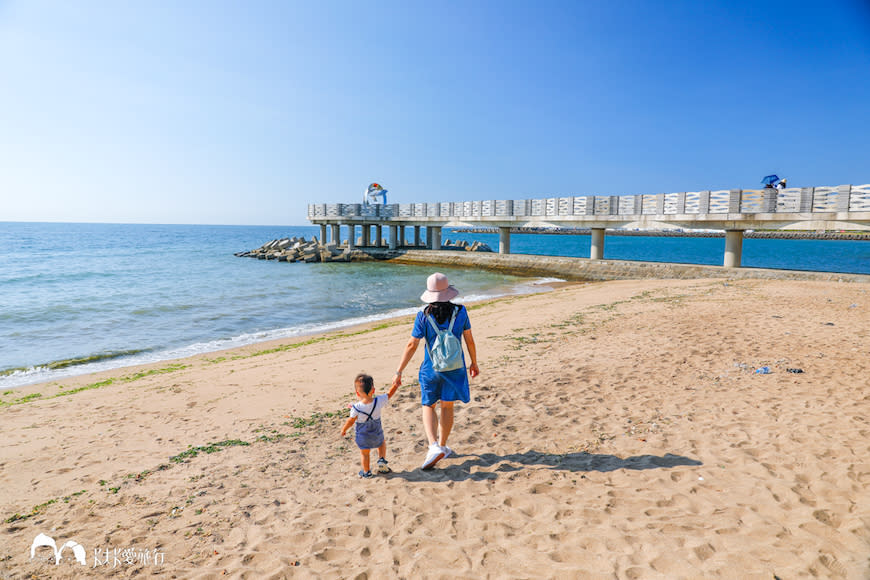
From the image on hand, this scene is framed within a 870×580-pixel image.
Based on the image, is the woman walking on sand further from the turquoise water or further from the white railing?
the white railing

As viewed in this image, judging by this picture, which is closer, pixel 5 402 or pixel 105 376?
pixel 5 402

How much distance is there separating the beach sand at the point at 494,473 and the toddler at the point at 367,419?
0.24 meters

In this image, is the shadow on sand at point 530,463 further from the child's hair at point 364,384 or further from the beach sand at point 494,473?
the child's hair at point 364,384

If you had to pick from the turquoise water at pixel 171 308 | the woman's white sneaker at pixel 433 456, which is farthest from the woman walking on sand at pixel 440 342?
the turquoise water at pixel 171 308

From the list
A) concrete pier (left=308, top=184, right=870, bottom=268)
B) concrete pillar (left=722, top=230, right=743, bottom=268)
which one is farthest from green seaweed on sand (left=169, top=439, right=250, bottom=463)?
concrete pillar (left=722, top=230, right=743, bottom=268)

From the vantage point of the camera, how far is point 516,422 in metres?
5.93

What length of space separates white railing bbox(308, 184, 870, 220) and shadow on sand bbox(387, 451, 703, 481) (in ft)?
75.2

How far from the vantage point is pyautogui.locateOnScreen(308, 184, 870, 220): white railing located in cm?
2111

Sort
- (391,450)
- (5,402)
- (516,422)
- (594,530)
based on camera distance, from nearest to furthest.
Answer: (594,530), (391,450), (516,422), (5,402)

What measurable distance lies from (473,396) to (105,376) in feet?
30.3

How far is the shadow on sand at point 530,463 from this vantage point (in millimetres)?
4688

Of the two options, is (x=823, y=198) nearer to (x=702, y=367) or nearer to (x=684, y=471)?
(x=702, y=367)

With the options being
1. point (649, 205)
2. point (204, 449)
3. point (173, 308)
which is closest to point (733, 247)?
point (649, 205)

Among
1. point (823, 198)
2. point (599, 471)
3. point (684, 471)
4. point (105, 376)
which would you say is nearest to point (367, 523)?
point (599, 471)
